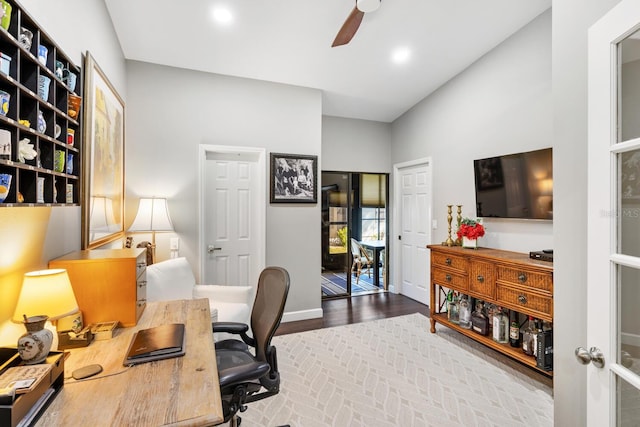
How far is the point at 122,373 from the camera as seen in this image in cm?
115

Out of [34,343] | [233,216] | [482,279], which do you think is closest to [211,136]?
[233,216]

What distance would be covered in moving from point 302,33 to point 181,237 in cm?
244

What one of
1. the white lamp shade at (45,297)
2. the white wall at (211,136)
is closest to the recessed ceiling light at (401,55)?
the white wall at (211,136)

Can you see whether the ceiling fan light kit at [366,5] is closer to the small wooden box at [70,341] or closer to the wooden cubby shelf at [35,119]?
the wooden cubby shelf at [35,119]

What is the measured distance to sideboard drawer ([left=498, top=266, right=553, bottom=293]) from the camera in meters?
2.32

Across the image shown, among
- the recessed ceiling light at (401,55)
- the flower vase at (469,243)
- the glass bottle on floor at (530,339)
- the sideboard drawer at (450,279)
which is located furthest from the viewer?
the recessed ceiling light at (401,55)

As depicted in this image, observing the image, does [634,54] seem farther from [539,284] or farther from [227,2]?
[227,2]

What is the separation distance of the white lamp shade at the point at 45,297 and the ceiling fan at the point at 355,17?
2.27 m

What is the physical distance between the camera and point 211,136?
11.4 ft

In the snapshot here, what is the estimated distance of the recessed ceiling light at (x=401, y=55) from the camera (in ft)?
10.8

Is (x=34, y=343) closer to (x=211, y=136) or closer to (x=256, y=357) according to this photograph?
(x=256, y=357)

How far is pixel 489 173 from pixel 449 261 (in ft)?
3.37

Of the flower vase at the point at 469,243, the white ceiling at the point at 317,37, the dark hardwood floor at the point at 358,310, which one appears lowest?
the dark hardwood floor at the point at 358,310

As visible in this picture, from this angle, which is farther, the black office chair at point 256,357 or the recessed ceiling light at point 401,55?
the recessed ceiling light at point 401,55
